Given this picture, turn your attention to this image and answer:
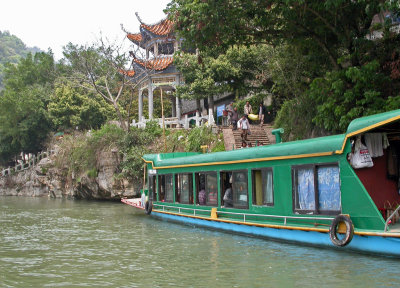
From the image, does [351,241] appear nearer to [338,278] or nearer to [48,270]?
[338,278]

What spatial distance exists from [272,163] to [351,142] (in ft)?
6.26

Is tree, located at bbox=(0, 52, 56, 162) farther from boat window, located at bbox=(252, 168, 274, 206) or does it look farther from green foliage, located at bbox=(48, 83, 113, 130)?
boat window, located at bbox=(252, 168, 274, 206)

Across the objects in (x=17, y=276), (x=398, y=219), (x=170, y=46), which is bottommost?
(x=17, y=276)

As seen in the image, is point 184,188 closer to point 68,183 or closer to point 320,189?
point 320,189

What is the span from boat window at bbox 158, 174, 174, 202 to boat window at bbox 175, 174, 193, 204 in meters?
0.29

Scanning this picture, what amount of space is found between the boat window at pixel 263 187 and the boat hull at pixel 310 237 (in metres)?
0.53

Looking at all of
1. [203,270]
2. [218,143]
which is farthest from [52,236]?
[218,143]

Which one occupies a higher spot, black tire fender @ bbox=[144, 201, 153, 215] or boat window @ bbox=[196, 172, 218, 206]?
boat window @ bbox=[196, 172, 218, 206]

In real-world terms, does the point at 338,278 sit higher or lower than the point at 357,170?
lower

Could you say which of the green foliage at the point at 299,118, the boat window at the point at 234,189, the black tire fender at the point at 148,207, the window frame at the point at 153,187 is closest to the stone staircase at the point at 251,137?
the green foliage at the point at 299,118

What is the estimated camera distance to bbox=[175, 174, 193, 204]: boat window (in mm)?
12016

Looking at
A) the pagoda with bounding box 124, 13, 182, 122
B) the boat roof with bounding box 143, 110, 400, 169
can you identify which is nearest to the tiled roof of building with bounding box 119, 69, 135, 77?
the pagoda with bounding box 124, 13, 182, 122

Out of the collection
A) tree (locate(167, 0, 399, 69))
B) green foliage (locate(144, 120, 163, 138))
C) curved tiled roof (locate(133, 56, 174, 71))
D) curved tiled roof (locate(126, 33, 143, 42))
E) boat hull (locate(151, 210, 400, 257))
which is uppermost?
curved tiled roof (locate(126, 33, 143, 42))

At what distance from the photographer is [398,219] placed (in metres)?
7.87
